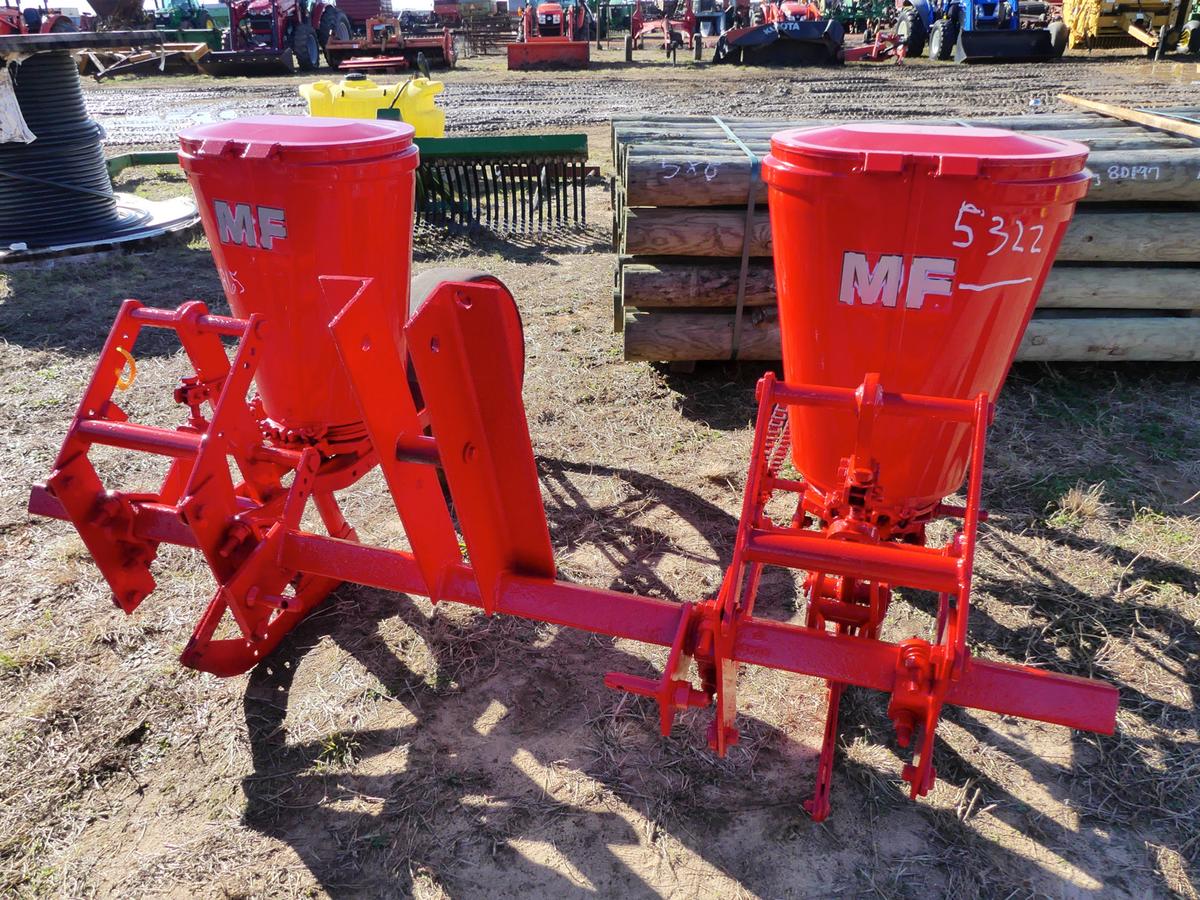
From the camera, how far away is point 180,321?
99.7 inches

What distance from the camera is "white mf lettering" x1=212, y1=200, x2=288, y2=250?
263 centimetres

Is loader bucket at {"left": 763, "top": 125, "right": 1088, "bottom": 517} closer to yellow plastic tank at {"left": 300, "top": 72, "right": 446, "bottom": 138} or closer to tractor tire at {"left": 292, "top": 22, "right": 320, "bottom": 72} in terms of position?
yellow plastic tank at {"left": 300, "top": 72, "right": 446, "bottom": 138}

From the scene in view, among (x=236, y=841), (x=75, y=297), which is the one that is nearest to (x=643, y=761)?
(x=236, y=841)

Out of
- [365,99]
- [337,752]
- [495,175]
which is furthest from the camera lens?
[495,175]

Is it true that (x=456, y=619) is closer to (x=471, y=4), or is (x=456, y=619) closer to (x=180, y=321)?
(x=180, y=321)

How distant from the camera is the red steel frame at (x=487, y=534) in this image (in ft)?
6.27

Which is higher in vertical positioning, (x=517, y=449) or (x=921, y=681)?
(x=517, y=449)

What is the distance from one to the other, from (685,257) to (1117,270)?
8.57 feet

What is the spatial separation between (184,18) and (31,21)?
17.0 meters

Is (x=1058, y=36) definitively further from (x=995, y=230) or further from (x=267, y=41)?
(x=995, y=230)

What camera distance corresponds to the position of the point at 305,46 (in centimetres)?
2406

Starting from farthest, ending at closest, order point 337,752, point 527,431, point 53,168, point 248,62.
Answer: point 248,62
point 53,168
point 337,752
point 527,431

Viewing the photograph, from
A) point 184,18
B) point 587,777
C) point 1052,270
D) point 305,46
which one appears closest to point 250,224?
Result: point 587,777

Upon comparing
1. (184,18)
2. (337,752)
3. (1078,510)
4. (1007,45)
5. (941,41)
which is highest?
(184,18)
